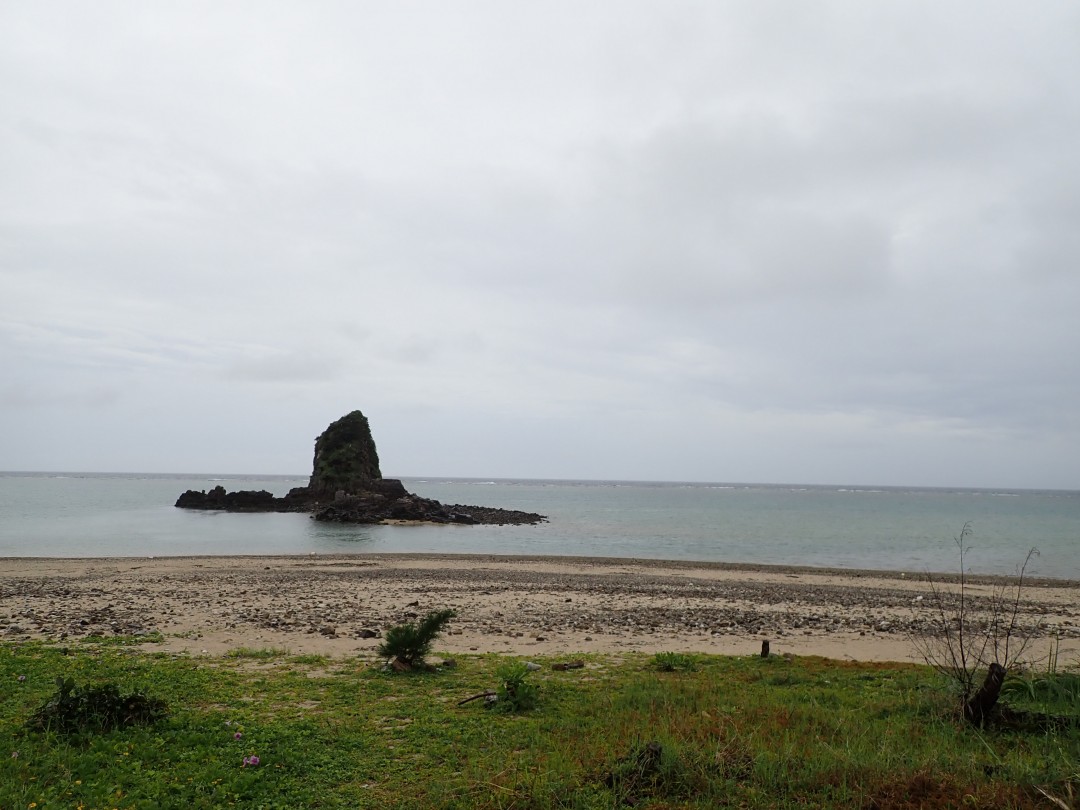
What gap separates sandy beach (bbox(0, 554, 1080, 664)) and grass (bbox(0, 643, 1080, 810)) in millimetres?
4170

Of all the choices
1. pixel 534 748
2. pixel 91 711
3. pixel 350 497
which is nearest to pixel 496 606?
pixel 534 748

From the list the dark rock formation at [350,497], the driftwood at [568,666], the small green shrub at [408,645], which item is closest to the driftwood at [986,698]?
the driftwood at [568,666]

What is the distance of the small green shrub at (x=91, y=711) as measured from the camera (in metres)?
8.10

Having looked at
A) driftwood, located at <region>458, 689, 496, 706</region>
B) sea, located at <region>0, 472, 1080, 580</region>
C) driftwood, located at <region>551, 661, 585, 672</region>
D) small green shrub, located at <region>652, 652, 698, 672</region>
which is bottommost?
sea, located at <region>0, 472, 1080, 580</region>

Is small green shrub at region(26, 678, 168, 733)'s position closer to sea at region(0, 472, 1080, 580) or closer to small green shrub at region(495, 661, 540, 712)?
small green shrub at region(495, 661, 540, 712)

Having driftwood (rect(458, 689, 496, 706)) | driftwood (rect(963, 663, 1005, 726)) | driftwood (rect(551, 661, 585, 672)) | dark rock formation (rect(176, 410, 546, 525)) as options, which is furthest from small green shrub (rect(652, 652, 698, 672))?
dark rock formation (rect(176, 410, 546, 525))

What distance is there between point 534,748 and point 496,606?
578 inches

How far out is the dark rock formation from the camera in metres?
85.1

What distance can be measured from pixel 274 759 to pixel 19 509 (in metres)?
103

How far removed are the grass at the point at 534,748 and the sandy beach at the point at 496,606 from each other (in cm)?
417

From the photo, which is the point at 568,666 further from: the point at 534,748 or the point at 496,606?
the point at 496,606

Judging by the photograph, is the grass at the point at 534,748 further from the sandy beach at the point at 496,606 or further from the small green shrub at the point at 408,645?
the sandy beach at the point at 496,606

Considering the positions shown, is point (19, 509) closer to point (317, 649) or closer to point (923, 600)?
point (317, 649)

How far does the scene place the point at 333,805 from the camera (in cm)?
655
